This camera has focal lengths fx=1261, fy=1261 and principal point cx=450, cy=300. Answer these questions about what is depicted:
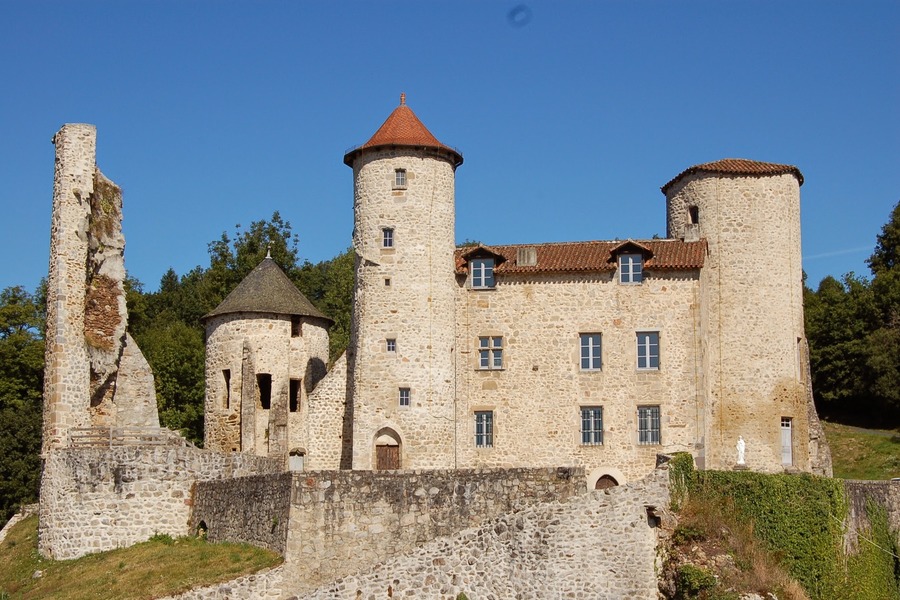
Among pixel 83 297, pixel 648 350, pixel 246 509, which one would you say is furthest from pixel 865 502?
pixel 83 297

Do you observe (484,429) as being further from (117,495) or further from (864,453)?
(864,453)

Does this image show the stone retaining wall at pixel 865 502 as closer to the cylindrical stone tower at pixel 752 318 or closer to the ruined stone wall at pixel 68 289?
the cylindrical stone tower at pixel 752 318

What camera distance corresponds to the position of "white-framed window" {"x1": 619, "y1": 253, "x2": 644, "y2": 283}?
40.2 meters

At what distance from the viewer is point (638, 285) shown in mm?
40156

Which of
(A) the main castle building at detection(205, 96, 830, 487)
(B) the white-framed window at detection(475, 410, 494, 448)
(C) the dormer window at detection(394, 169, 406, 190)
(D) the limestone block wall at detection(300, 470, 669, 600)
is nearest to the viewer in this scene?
(D) the limestone block wall at detection(300, 470, 669, 600)

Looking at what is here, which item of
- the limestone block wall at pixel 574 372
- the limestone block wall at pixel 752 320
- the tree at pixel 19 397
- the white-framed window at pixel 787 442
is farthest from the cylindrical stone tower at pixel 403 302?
the tree at pixel 19 397

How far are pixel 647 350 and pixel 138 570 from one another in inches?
685

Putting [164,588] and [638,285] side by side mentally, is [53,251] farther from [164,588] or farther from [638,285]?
[638,285]

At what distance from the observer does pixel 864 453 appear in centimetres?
5269

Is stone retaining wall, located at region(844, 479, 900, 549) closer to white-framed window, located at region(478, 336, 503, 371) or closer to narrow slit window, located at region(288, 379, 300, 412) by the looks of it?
white-framed window, located at region(478, 336, 503, 371)

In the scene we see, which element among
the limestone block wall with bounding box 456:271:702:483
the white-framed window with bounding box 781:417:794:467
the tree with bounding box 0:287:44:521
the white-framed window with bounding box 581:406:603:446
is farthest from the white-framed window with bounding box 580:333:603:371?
the tree with bounding box 0:287:44:521

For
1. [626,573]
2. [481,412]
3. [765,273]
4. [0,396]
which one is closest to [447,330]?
[481,412]

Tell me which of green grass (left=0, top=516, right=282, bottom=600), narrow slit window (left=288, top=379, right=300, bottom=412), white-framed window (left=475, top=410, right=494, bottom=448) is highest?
narrow slit window (left=288, top=379, right=300, bottom=412)

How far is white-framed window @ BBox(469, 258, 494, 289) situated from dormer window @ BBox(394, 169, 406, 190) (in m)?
3.48
